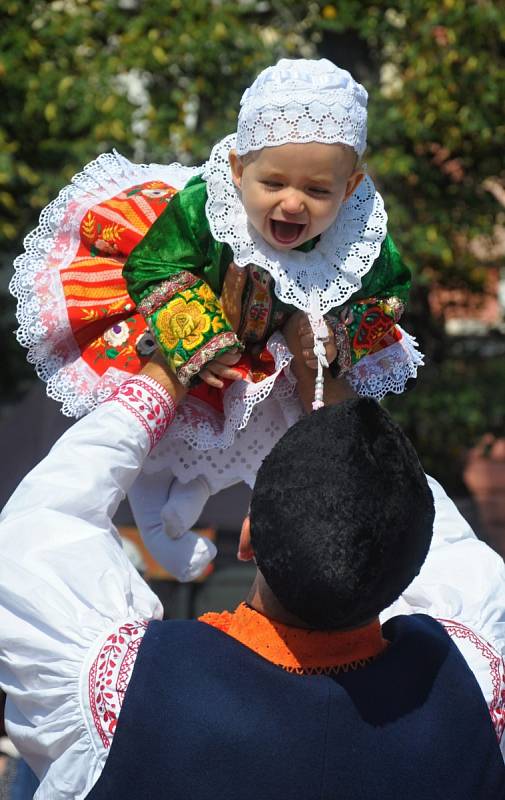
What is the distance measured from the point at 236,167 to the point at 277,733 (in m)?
0.97

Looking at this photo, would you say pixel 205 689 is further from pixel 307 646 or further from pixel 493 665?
pixel 493 665

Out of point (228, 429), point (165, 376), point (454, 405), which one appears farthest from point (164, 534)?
point (454, 405)

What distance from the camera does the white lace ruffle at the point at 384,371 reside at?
2.03 m

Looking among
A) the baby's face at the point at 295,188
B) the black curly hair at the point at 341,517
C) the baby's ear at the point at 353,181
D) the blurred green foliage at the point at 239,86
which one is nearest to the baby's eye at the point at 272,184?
the baby's face at the point at 295,188

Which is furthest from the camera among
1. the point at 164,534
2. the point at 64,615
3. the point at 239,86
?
the point at 239,86

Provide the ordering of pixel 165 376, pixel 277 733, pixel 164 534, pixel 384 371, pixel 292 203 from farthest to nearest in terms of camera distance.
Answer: pixel 164 534
pixel 384 371
pixel 165 376
pixel 292 203
pixel 277 733

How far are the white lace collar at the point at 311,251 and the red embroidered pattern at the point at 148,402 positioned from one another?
0.26 m

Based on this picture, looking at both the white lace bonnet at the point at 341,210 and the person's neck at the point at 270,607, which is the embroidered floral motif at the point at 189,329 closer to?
the white lace bonnet at the point at 341,210

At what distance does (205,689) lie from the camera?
1326 millimetres

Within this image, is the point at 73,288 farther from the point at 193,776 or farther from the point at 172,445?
the point at 193,776

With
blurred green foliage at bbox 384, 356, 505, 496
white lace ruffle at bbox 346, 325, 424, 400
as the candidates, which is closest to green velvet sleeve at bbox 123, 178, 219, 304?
white lace ruffle at bbox 346, 325, 424, 400

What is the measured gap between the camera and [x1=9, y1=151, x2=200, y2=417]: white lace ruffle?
198 centimetres

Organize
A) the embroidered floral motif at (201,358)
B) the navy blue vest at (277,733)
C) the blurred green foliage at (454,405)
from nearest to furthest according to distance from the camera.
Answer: the navy blue vest at (277,733)
the embroidered floral motif at (201,358)
the blurred green foliage at (454,405)

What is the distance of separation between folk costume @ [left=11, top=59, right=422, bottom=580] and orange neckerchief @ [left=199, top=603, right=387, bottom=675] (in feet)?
1.65
